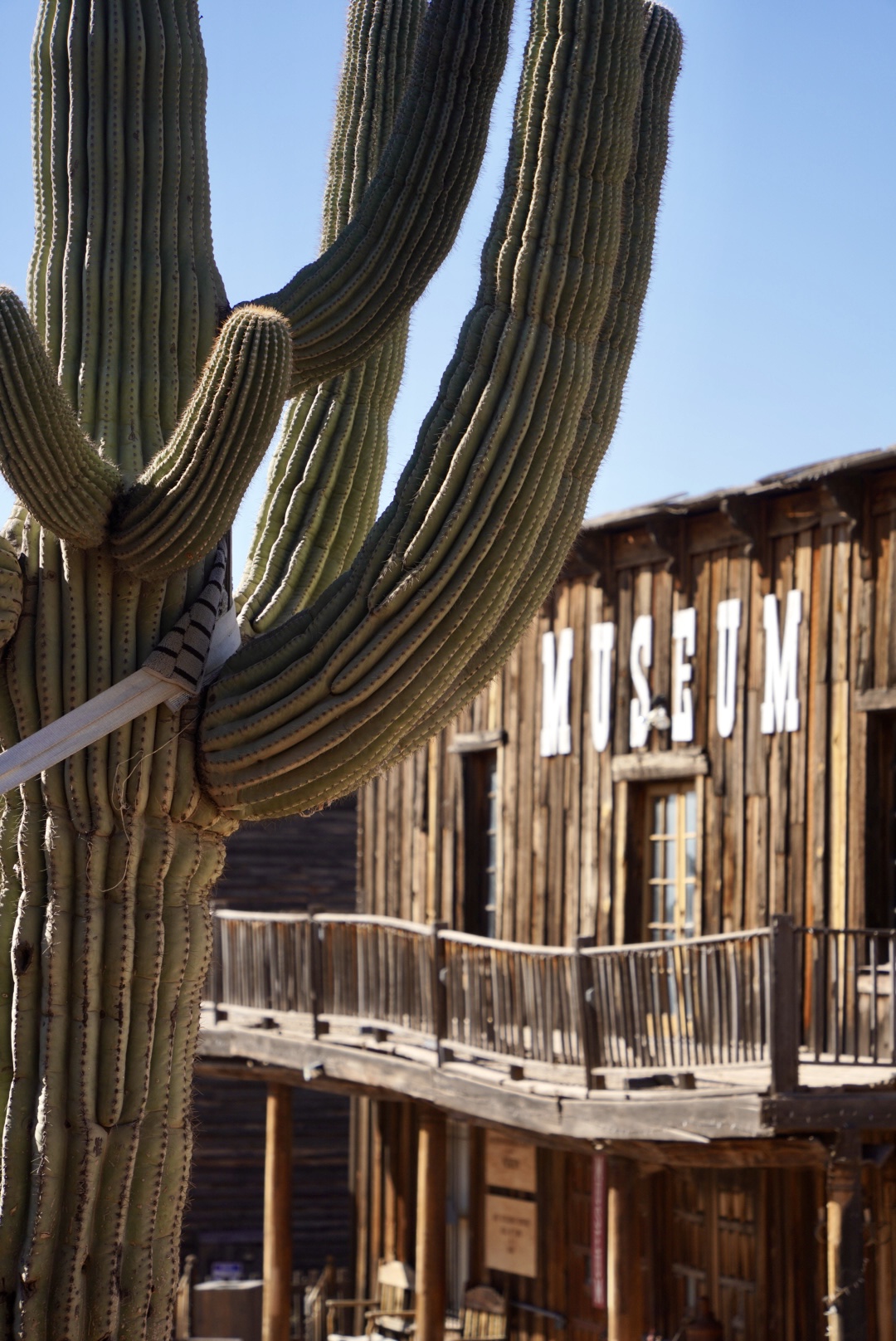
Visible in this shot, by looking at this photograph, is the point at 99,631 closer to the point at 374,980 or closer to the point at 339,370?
the point at 339,370

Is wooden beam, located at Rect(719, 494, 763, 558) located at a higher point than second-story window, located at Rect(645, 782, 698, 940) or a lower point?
higher

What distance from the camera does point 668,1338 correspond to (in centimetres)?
1401

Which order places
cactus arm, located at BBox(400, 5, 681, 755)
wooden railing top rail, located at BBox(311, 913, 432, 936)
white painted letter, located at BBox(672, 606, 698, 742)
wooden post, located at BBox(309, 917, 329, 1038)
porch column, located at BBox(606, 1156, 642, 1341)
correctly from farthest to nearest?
wooden post, located at BBox(309, 917, 329, 1038), white painted letter, located at BBox(672, 606, 698, 742), wooden railing top rail, located at BBox(311, 913, 432, 936), porch column, located at BBox(606, 1156, 642, 1341), cactus arm, located at BBox(400, 5, 681, 755)

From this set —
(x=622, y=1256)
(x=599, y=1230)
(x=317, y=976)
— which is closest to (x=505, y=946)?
(x=622, y=1256)

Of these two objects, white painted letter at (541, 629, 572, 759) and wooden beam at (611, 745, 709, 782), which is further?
white painted letter at (541, 629, 572, 759)

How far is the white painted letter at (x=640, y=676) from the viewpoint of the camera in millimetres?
14641

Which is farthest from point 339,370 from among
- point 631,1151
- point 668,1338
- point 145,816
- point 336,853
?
point 336,853

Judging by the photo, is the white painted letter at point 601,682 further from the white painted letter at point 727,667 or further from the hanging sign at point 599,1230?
the hanging sign at point 599,1230

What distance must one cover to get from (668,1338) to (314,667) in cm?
999

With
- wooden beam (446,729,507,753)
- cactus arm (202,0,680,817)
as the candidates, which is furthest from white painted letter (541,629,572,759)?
cactus arm (202,0,680,817)

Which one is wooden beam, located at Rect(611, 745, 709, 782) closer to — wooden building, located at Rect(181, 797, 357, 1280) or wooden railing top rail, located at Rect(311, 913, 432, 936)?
wooden railing top rail, located at Rect(311, 913, 432, 936)

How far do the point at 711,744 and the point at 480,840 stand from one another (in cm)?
364

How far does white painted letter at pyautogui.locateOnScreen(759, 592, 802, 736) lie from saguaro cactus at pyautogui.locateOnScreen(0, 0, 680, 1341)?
22.3ft

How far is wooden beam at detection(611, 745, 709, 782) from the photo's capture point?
14.0 meters
